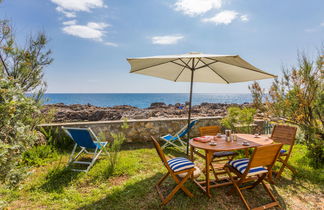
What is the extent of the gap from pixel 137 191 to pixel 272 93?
5273mm

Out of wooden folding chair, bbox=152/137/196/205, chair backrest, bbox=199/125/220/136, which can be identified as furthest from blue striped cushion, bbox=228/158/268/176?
chair backrest, bbox=199/125/220/136

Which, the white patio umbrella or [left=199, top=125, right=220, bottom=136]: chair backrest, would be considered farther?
[left=199, top=125, right=220, bottom=136]: chair backrest

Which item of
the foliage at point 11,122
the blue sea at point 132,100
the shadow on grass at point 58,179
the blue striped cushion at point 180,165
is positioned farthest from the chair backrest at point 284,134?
the blue sea at point 132,100

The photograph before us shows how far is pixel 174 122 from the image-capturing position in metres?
6.30

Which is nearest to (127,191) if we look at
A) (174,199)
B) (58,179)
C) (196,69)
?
(174,199)

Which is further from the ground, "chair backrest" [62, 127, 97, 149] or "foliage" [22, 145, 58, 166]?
"chair backrest" [62, 127, 97, 149]

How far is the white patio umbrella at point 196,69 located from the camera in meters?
3.31

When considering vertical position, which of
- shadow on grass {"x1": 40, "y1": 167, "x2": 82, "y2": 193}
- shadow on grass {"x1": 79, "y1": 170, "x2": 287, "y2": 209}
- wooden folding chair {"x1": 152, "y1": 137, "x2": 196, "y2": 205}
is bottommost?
shadow on grass {"x1": 40, "y1": 167, "x2": 82, "y2": 193}

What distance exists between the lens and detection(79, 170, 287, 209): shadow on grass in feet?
8.39

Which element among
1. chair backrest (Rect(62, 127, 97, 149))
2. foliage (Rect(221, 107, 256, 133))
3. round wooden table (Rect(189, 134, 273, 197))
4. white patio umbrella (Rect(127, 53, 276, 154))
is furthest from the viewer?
foliage (Rect(221, 107, 256, 133))

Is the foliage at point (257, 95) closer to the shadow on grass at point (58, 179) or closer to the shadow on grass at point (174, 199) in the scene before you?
the shadow on grass at point (174, 199)

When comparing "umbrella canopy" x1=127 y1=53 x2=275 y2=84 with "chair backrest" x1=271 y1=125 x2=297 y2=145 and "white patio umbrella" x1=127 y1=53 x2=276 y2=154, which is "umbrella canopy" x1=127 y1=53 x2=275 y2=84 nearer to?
"white patio umbrella" x1=127 y1=53 x2=276 y2=154

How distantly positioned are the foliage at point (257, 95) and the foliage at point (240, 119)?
272 cm

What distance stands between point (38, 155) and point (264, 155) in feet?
15.5
